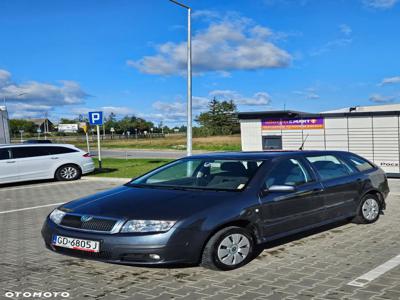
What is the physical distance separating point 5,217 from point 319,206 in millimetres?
6186

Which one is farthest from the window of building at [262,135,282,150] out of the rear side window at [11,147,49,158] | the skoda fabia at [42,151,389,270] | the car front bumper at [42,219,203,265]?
the car front bumper at [42,219,203,265]

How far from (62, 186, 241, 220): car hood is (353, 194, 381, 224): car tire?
2836mm

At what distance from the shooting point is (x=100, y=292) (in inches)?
173

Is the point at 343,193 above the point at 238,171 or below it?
below

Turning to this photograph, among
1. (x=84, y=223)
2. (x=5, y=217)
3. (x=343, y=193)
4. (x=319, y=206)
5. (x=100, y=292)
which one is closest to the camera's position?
(x=100, y=292)

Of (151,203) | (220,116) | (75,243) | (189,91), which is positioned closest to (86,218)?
(75,243)

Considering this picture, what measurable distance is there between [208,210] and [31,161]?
40.2 ft

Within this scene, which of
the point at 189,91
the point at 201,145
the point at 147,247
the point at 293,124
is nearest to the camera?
the point at 147,247

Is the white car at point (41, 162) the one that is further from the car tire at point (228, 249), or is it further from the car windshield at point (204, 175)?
the car tire at point (228, 249)

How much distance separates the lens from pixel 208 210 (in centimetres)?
485

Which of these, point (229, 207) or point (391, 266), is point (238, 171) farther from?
point (391, 266)

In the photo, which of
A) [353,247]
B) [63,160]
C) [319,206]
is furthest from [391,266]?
[63,160]

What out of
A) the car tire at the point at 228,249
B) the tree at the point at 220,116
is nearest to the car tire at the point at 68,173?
the car tire at the point at 228,249

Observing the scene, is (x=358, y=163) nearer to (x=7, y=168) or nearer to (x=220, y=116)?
(x=7, y=168)
